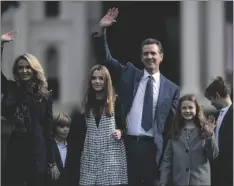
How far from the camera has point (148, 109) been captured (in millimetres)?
5078

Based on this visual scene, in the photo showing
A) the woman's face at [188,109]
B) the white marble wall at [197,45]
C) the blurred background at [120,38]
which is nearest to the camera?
the woman's face at [188,109]

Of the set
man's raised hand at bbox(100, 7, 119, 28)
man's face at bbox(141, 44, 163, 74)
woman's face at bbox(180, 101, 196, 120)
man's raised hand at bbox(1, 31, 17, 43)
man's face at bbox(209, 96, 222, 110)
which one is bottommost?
woman's face at bbox(180, 101, 196, 120)

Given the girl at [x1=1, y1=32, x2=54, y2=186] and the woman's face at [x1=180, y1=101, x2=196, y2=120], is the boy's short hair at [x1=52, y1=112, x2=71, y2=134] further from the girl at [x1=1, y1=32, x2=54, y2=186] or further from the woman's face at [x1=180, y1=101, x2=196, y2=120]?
the woman's face at [x1=180, y1=101, x2=196, y2=120]

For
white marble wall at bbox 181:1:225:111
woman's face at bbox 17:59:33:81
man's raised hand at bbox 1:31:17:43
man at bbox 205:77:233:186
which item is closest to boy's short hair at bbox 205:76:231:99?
man at bbox 205:77:233:186

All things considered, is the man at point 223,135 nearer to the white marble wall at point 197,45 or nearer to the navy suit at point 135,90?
the navy suit at point 135,90

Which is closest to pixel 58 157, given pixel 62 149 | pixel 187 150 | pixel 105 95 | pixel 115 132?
pixel 62 149

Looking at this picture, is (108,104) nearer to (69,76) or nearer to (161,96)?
(161,96)

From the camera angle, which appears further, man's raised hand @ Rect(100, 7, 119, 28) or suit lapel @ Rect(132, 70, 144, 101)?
man's raised hand @ Rect(100, 7, 119, 28)

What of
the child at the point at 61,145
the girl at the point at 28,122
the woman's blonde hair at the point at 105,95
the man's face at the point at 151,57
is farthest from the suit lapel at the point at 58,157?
the man's face at the point at 151,57

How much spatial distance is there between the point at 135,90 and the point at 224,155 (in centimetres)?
95

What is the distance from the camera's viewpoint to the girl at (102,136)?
5039mm

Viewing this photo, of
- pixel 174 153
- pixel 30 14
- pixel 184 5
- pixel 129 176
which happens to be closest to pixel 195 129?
pixel 174 153

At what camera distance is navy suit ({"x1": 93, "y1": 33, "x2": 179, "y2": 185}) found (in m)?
5.07

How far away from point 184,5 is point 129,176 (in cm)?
446
